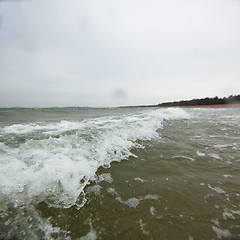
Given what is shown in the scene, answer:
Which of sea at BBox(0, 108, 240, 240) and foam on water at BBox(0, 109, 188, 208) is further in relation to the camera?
foam on water at BBox(0, 109, 188, 208)

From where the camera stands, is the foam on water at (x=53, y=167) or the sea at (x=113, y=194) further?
the foam on water at (x=53, y=167)

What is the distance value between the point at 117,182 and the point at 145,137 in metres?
2.80

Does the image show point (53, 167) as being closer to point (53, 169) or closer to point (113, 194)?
point (53, 169)

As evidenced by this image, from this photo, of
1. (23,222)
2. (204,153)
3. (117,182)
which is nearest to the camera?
(23,222)

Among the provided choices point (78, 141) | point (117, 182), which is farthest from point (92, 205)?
point (78, 141)

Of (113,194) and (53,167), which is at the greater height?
(53,167)

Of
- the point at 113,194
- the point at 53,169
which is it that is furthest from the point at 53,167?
the point at 113,194

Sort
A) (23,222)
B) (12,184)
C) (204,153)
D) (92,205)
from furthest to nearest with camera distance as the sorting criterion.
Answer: (204,153)
(12,184)
(92,205)
(23,222)

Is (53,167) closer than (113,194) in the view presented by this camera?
No

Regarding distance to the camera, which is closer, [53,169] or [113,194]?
[113,194]

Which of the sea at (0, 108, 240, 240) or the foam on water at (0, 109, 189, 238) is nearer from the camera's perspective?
the sea at (0, 108, 240, 240)

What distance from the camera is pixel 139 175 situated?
2.20 m

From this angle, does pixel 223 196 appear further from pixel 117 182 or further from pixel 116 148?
pixel 116 148

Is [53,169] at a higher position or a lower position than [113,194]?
higher
